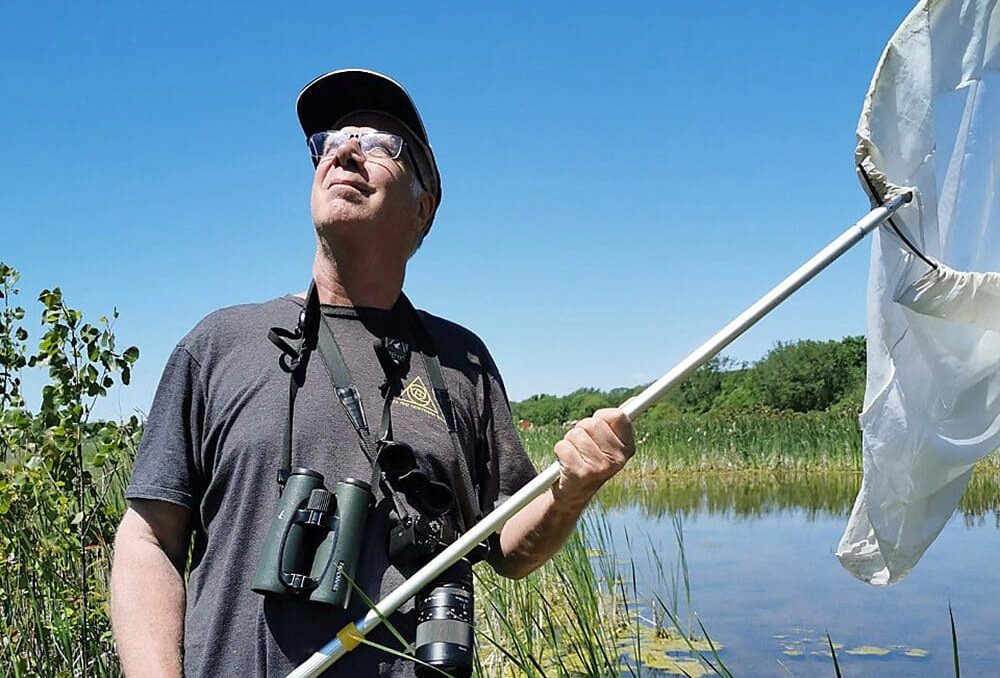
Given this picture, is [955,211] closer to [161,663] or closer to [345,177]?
[345,177]

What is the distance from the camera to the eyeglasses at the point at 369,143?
2.23m

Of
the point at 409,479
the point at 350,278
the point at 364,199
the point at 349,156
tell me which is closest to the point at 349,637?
the point at 409,479

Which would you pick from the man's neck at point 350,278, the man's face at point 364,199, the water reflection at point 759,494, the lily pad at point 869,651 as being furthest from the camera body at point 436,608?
the water reflection at point 759,494

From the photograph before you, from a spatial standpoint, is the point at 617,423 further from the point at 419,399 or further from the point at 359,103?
the point at 359,103

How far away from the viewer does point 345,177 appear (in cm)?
213

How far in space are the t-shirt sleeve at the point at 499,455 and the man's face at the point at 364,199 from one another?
42 cm

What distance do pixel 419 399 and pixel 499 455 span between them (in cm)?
29

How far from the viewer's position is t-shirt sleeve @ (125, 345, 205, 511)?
72.9 inches

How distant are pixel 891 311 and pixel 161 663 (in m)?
1.73

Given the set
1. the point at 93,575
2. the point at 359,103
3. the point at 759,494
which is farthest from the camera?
the point at 759,494

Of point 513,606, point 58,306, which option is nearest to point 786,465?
point 513,606

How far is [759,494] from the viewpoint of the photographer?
13977mm

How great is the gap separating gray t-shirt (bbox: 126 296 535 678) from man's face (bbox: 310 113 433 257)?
0.59 ft

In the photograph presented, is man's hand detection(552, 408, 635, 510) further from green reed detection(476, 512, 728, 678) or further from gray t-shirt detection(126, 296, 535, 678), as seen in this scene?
green reed detection(476, 512, 728, 678)
